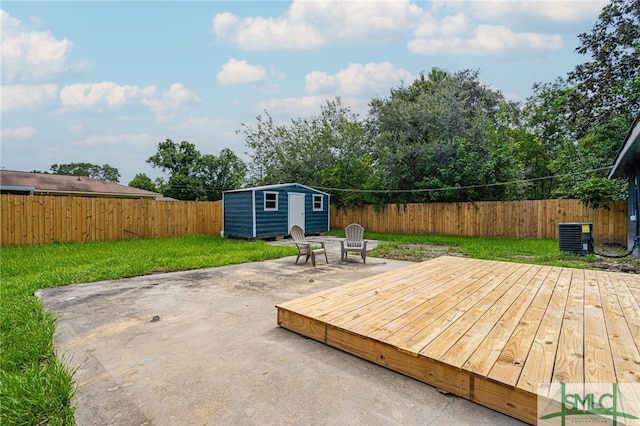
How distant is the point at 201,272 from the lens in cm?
530

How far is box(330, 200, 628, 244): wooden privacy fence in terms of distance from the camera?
9.21 metres

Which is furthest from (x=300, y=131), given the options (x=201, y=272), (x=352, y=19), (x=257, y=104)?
(x=201, y=272)

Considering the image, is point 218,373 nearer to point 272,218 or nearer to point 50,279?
point 50,279

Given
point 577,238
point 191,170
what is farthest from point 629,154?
point 191,170

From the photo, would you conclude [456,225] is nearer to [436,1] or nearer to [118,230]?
[436,1]

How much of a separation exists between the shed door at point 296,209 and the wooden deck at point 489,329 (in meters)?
8.37

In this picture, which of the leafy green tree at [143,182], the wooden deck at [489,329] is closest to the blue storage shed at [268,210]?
the wooden deck at [489,329]

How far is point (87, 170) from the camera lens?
34219 millimetres

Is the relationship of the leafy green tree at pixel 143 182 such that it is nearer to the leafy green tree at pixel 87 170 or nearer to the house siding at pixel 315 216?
the leafy green tree at pixel 87 170

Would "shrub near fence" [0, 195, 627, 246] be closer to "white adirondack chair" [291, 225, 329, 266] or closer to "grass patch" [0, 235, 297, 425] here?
"grass patch" [0, 235, 297, 425]

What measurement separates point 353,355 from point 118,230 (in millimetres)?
10275

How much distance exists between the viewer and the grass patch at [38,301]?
1578 millimetres

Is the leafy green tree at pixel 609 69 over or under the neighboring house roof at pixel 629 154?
over

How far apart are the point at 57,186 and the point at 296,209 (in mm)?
12026
